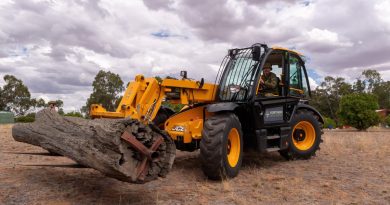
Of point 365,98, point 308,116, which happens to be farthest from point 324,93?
point 308,116

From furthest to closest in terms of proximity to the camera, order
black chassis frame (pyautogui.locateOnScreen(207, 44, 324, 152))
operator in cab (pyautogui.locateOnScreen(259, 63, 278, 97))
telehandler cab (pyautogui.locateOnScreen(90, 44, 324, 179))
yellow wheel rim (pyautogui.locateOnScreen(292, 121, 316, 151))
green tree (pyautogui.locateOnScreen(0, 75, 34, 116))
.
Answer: green tree (pyautogui.locateOnScreen(0, 75, 34, 116)), yellow wheel rim (pyautogui.locateOnScreen(292, 121, 316, 151)), operator in cab (pyautogui.locateOnScreen(259, 63, 278, 97)), black chassis frame (pyautogui.locateOnScreen(207, 44, 324, 152)), telehandler cab (pyautogui.locateOnScreen(90, 44, 324, 179))

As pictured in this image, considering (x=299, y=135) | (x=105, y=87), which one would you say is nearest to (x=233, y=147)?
(x=299, y=135)

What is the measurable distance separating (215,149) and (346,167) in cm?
361

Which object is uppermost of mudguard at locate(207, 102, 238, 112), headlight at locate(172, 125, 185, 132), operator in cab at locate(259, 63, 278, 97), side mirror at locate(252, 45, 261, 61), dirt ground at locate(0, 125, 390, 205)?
side mirror at locate(252, 45, 261, 61)

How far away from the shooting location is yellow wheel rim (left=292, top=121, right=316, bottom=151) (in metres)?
9.40

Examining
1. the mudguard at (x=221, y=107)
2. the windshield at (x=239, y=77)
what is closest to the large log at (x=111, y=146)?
the mudguard at (x=221, y=107)

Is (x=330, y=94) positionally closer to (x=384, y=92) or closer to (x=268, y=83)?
(x=384, y=92)

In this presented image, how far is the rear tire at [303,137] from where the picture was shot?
9008mm

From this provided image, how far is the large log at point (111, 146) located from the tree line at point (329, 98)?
255cm

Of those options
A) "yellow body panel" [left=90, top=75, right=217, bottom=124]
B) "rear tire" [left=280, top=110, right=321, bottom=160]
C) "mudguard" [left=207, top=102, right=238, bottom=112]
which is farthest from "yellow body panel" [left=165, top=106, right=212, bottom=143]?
"rear tire" [left=280, top=110, right=321, bottom=160]

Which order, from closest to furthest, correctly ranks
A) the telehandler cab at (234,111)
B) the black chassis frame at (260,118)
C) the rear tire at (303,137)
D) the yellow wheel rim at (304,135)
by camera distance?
the telehandler cab at (234,111) < the black chassis frame at (260,118) < the rear tire at (303,137) < the yellow wheel rim at (304,135)

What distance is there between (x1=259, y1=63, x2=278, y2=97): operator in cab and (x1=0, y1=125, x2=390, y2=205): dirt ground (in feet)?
5.27

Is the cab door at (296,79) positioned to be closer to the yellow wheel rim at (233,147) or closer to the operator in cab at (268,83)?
the operator in cab at (268,83)

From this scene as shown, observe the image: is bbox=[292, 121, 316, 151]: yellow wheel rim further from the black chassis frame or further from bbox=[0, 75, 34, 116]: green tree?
bbox=[0, 75, 34, 116]: green tree
